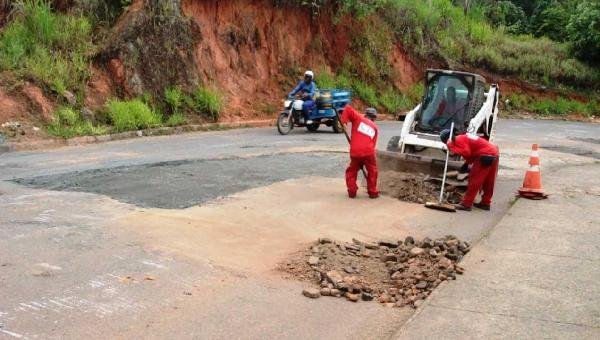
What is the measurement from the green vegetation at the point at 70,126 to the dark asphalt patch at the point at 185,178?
5.00 m

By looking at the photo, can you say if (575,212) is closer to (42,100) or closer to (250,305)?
(250,305)

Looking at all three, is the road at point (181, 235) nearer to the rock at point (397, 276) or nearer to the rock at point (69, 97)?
the rock at point (397, 276)

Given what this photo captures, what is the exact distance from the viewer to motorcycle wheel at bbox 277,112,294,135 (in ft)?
61.4

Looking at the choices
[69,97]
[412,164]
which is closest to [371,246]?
[412,164]

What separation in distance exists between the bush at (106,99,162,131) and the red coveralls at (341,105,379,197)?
9.31m

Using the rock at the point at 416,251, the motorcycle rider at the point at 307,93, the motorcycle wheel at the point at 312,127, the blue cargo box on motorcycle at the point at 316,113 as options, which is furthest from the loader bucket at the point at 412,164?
the motorcycle wheel at the point at 312,127

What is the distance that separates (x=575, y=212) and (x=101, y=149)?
9.83 m

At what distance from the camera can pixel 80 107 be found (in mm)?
18016

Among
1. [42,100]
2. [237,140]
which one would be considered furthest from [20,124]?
[237,140]

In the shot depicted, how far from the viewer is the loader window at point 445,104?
1305 centimetres

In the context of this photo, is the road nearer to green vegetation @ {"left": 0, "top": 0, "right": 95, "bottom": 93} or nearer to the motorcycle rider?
green vegetation @ {"left": 0, "top": 0, "right": 95, "bottom": 93}

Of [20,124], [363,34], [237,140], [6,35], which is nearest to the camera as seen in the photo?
[20,124]

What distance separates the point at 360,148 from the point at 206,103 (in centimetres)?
1171

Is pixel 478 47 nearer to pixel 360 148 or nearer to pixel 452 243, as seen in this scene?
pixel 360 148
